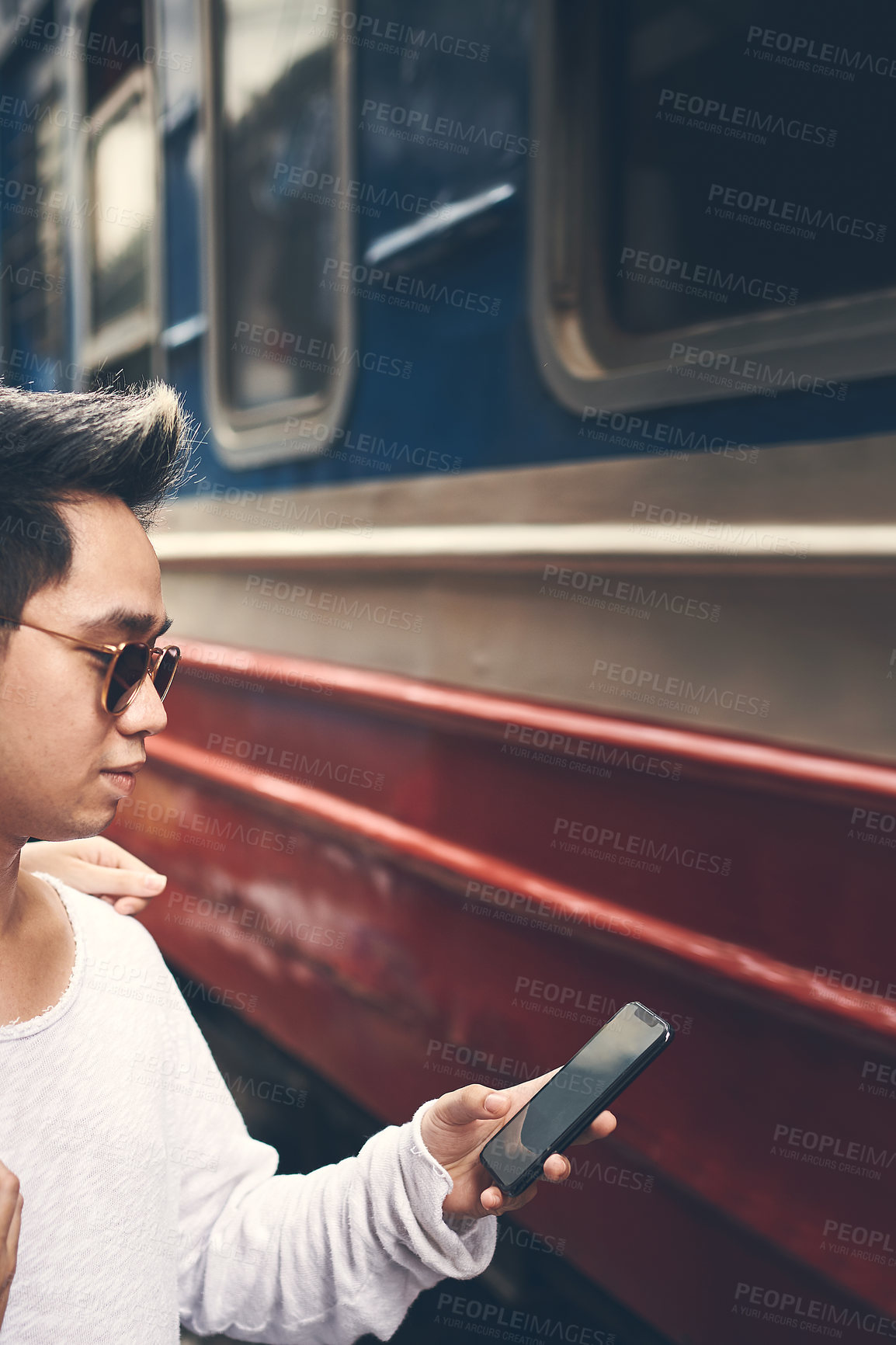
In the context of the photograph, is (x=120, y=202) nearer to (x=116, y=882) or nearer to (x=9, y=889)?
(x=116, y=882)

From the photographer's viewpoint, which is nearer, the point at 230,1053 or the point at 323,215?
the point at 323,215

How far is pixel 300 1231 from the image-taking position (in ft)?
3.43

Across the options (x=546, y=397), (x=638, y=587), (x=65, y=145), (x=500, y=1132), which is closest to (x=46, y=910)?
(x=500, y=1132)

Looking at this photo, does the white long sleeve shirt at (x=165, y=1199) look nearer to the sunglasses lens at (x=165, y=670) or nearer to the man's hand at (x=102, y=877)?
the man's hand at (x=102, y=877)

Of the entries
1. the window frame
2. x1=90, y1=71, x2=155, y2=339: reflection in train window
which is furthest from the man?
x1=90, y1=71, x2=155, y2=339: reflection in train window

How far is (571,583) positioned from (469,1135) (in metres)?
0.97

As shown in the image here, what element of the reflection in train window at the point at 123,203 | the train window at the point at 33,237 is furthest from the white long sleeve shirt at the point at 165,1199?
the train window at the point at 33,237

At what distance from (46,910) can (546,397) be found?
118 cm

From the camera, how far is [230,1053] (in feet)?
9.61

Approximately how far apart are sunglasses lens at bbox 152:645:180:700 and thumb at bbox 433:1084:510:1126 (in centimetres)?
45

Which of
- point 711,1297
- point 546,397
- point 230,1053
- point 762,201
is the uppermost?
point 762,201

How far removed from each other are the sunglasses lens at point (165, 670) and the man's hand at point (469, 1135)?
18.0 inches

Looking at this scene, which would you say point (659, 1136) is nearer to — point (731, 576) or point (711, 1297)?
point (711, 1297)

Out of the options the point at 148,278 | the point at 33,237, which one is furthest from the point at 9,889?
the point at 33,237
